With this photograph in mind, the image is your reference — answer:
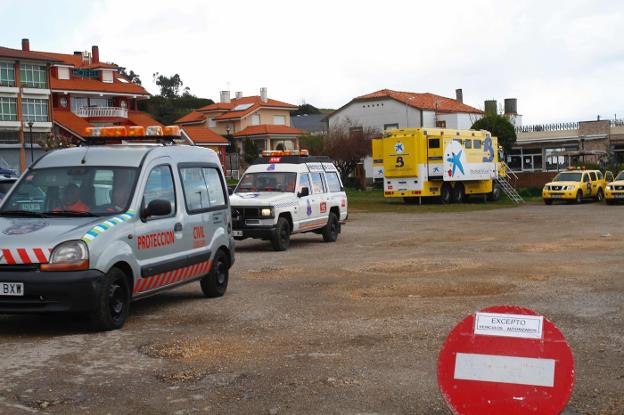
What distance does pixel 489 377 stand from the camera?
520 cm

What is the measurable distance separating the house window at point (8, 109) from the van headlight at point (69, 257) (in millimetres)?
62979

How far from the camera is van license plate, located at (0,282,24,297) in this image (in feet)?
28.8

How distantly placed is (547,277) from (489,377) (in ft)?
28.9

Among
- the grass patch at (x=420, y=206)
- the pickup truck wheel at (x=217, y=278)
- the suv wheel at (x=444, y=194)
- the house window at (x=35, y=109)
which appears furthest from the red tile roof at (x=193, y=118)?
the pickup truck wheel at (x=217, y=278)

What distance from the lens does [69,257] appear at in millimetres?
8852

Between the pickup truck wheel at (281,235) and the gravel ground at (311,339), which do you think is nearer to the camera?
the gravel ground at (311,339)

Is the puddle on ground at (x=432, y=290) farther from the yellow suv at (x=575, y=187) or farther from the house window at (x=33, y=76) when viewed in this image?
the house window at (x=33, y=76)

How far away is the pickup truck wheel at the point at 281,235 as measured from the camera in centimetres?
1917

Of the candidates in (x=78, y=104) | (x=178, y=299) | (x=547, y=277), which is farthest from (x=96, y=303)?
(x=78, y=104)

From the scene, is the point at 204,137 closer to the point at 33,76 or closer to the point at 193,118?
the point at 33,76

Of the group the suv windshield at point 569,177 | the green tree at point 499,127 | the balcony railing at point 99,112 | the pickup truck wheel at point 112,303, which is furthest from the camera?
the balcony railing at point 99,112

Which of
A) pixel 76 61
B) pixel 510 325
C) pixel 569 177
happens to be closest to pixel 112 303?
pixel 510 325

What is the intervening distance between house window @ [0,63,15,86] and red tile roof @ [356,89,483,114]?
28979 mm

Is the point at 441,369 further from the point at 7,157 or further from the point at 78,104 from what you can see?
the point at 78,104
